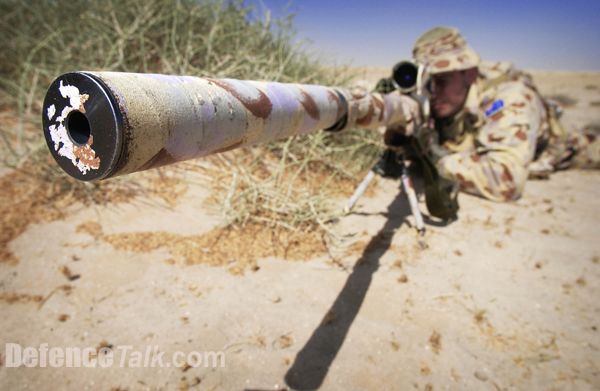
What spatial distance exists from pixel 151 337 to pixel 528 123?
302 cm

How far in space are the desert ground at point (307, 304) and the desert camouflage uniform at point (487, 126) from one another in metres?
0.50

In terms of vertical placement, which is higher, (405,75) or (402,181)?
(405,75)

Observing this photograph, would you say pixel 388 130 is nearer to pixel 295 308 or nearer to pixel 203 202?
pixel 295 308

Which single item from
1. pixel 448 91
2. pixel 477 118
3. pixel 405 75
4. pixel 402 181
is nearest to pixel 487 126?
pixel 477 118

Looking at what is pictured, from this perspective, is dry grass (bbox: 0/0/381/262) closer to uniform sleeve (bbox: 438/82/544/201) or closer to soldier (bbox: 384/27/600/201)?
soldier (bbox: 384/27/600/201)

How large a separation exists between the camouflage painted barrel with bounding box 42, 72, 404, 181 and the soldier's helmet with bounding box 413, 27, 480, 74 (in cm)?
232

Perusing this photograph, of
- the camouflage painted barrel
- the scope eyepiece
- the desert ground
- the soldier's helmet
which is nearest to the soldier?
the soldier's helmet

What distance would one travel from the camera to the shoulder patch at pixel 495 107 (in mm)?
2760

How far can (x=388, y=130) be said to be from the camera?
1.73m

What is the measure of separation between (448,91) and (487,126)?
18.3 inches

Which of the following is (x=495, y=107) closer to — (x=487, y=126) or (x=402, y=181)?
(x=487, y=126)

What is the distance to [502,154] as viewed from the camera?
2555 millimetres

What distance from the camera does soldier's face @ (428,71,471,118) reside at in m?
2.63

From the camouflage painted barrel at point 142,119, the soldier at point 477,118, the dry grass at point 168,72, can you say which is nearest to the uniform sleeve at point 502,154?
the soldier at point 477,118
